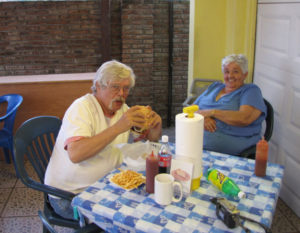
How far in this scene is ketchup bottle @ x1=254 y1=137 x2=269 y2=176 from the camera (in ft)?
5.43

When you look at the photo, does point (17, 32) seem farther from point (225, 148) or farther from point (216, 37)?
point (225, 148)

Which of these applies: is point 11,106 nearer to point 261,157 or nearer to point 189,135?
point 189,135

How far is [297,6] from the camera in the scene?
8.10 ft

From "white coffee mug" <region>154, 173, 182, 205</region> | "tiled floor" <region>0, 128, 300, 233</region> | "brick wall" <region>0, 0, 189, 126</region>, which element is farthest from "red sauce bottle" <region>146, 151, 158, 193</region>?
"brick wall" <region>0, 0, 189, 126</region>

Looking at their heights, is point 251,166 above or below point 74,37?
below

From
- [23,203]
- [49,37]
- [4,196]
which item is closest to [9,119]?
[4,196]

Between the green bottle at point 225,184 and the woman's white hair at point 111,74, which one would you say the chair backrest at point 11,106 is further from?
the green bottle at point 225,184

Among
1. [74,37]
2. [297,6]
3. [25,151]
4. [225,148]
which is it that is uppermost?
[297,6]

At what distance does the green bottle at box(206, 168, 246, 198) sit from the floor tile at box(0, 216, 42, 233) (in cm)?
148

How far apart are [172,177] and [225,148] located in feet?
3.58

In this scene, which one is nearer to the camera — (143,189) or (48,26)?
(143,189)

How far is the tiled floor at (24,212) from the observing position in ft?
8.14

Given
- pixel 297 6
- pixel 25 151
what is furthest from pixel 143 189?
pixel 297 6

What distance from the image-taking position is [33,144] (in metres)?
2.04
